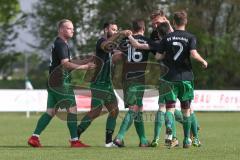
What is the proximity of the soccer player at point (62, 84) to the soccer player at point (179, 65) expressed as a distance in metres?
1.36

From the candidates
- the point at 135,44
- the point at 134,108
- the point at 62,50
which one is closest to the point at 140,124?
the point at 134,108

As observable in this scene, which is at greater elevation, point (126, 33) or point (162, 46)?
point (126, 33)

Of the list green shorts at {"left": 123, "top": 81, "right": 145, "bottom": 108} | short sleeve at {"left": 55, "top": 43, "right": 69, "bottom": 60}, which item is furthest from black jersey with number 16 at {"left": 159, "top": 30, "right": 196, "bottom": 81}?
short sleeve at {"left": 55, "top": 43, "right": 69, "bottom": 60}

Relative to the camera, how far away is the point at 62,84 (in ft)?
43.7

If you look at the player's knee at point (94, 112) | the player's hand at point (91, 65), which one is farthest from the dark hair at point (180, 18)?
the player's knee at point (94, 112)

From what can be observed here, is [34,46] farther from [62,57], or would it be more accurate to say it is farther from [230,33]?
[62,57]

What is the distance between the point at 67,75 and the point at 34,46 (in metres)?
56.4

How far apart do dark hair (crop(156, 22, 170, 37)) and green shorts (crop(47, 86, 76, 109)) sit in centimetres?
187

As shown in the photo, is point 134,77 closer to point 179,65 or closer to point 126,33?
point 126,33

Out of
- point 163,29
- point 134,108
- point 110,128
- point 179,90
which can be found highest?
point 163,29

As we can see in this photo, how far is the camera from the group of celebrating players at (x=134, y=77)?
12656 mm

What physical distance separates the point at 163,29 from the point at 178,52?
82 cm

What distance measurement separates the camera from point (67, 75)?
1333cm

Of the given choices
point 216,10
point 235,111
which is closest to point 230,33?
point 216,10
